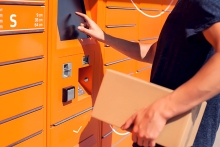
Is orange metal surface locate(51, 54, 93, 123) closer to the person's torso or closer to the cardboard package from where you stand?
the cardboard package

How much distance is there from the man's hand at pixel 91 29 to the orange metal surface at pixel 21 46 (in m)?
0.37

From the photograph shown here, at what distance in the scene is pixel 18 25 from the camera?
182 cm

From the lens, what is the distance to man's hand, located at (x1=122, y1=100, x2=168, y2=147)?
4.74 feet

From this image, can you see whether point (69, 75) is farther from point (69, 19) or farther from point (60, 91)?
point (69, 19)

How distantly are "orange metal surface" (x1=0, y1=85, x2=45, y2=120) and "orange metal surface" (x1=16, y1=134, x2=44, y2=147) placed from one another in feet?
0.61

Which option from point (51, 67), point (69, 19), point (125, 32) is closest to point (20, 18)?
point (51, 67)

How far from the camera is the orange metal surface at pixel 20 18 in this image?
172 cm

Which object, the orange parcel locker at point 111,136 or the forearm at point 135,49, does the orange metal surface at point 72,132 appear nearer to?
the orange parcel locker at point 111,136

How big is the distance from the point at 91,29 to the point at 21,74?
2.11 ft

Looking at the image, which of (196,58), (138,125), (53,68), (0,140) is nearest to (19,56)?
(53,68)

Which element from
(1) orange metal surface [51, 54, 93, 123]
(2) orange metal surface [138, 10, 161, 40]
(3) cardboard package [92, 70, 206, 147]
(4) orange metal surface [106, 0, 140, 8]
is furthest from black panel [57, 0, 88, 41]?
(2) orange metal surface [138, 10, 161, 40]

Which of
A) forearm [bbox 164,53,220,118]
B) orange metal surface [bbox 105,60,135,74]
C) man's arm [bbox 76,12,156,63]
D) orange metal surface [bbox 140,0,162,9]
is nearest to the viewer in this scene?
forearm [bbox 164,53,220,118]

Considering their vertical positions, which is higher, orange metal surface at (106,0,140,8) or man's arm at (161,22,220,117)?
orange metal surface at (106,0,140,8)

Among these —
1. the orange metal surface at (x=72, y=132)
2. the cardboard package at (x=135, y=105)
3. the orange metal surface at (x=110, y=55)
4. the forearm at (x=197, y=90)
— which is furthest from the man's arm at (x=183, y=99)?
the orange metal surface at (x=110, y=55)
